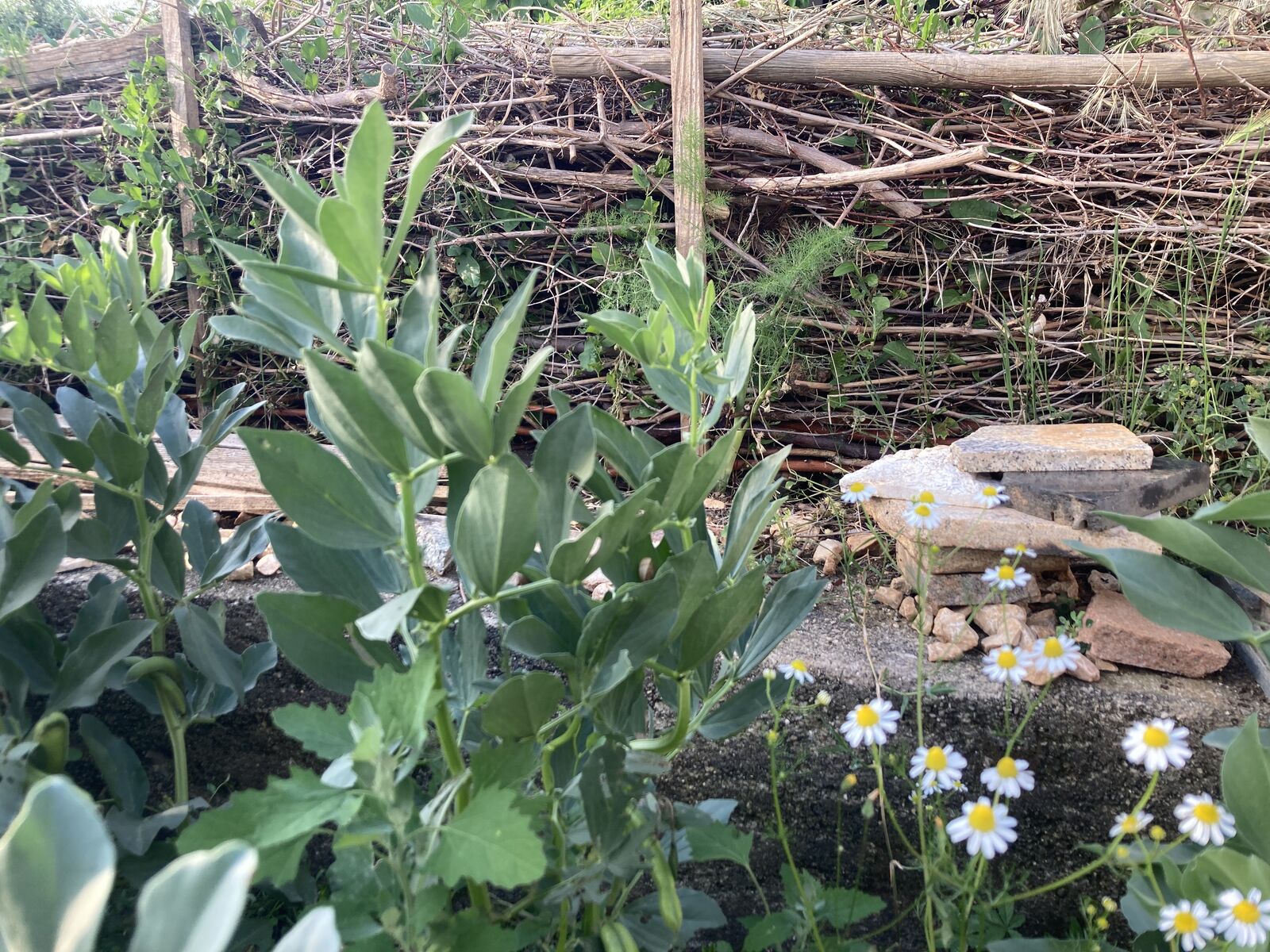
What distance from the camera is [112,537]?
0.89 m

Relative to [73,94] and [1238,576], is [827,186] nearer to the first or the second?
[1238,576]

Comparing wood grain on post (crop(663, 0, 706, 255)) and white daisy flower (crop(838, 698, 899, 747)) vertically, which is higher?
wood grain on post (crop(663, 0, 706, 255))

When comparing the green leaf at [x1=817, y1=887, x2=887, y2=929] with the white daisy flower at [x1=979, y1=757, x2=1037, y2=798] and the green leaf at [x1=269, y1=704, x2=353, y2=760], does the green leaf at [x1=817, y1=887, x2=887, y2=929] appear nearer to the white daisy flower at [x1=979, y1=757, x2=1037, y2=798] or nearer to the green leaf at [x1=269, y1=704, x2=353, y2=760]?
the white daisy flower at [x1=979, y1=757, x2=1037, y2=798]

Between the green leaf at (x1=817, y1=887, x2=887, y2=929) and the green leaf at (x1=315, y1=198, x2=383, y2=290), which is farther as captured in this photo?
the green leaf at (x1=817, y1=887, x2=887, y2=929)

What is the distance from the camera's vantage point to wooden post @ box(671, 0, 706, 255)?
2.08 meters

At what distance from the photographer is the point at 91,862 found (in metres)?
0.30

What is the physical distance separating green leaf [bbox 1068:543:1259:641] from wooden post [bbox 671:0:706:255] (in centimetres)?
151

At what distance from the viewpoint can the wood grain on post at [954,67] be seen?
2.06 meters

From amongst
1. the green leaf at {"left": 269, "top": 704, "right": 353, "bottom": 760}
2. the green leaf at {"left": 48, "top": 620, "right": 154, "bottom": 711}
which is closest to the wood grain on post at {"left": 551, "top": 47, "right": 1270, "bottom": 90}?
the green leaf at {"left": 48, "top": 620, "right": 154, "bottom": 711}

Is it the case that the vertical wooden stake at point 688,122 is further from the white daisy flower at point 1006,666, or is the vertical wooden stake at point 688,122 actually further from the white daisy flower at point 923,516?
A: the white daisy flower at point 1006,666

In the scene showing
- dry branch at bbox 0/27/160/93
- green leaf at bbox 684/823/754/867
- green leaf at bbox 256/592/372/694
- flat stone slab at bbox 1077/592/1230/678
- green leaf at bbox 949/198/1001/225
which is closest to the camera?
green leaf at bbox 256/592/372/694

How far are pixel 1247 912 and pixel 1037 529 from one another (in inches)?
41.3

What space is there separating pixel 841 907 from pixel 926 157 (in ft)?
6.32

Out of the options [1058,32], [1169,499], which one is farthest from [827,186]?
[1169,499]
